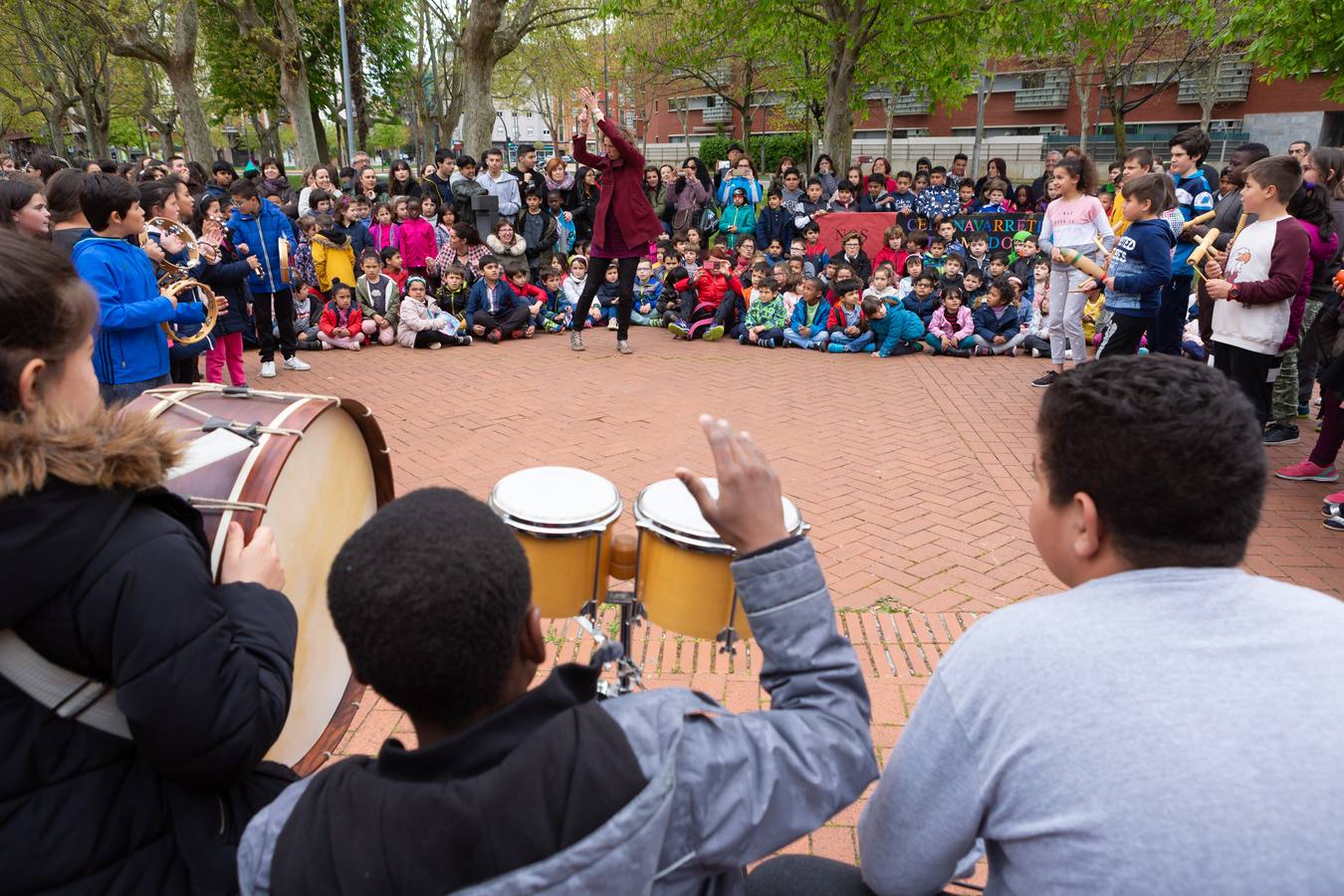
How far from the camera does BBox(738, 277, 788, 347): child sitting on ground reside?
9.40 m

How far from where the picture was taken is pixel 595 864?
3.40ft

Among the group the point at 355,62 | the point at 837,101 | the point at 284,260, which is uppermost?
the point at 355,62

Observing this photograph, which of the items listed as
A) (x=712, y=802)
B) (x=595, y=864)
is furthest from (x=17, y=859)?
(x=712, y=802)

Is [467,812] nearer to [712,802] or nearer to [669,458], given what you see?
[712,802]

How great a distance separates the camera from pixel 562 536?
6.86 ft

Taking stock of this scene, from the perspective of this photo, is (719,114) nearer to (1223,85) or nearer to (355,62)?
(1223,85)

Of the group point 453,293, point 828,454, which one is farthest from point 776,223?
point 828,454

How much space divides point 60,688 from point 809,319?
8699mm

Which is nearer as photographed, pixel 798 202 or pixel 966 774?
pixel 966 774

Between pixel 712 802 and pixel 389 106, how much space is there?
116 ft

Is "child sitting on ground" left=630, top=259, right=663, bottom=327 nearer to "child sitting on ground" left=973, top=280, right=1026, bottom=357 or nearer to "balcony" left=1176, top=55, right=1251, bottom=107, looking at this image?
"child sitting on ground" left=973, top=280, right=1026, bottom=357

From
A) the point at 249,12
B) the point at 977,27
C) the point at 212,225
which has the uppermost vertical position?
the point at 249,12

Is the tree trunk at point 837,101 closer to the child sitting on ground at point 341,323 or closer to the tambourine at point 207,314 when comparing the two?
the child sitting on ground at point 341,323

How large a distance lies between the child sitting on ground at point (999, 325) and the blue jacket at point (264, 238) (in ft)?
22.5
